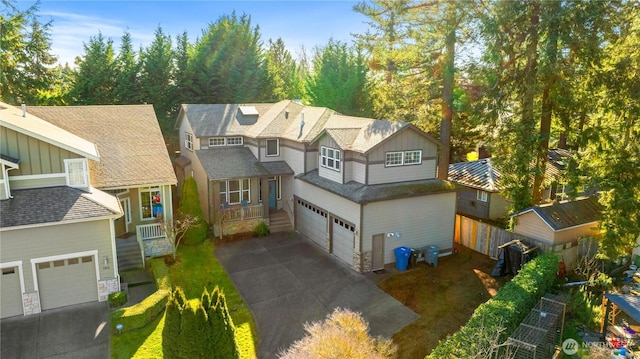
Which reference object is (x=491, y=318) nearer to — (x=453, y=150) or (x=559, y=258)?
(x=559, y=258)

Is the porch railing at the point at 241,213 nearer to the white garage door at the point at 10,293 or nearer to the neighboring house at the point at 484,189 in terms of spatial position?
the white garage door at the point at 10,293

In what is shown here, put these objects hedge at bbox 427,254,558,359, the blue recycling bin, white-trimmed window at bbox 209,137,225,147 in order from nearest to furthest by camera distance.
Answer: hedge at bbox 427,254,558,359 → the blue recycling bin → white-trimmed window at bbox 209,137,225,147

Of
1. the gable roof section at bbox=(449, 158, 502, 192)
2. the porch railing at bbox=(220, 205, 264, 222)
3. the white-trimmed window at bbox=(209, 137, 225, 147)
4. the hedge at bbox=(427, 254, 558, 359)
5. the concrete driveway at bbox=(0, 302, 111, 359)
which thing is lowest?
the concrete driveway at bbox=(0, 302, 111, 359)

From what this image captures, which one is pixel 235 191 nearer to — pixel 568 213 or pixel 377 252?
pixel 377 252

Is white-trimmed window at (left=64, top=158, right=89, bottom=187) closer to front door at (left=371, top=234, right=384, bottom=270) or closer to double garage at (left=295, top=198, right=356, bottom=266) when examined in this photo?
double garage at (left=295, top=198, right=356, bottom=266)

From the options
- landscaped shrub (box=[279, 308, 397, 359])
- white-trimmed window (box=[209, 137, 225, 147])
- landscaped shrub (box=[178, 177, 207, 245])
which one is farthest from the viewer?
Answer: white-trimmed window (box=[209, 137, 225, 147])

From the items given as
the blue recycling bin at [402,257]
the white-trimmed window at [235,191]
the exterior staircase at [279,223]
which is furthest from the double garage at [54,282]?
the blue recycling bin at [402,257]

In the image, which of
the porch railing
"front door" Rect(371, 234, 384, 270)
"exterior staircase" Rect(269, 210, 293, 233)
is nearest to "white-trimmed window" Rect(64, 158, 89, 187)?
the porch railing
